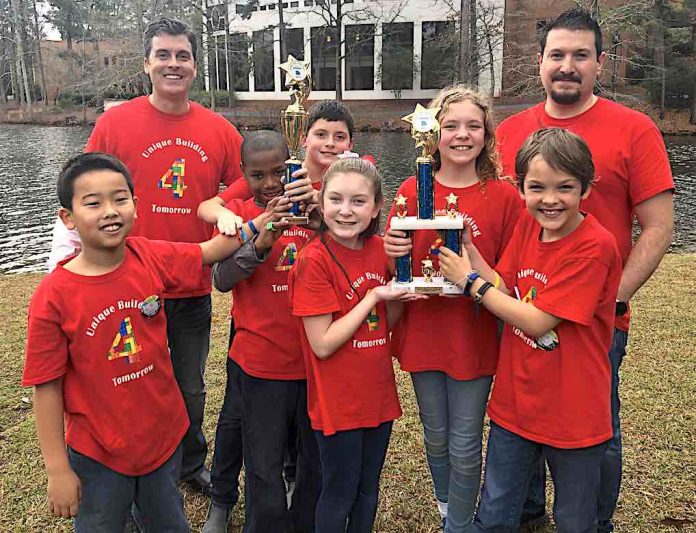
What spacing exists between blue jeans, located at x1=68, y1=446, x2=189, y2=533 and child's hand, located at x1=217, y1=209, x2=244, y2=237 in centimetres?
88

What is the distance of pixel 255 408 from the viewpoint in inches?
104

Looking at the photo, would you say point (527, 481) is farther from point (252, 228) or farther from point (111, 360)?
point (111, 360)

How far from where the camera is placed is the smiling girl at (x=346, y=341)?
2.38 metres

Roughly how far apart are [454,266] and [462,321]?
30cm

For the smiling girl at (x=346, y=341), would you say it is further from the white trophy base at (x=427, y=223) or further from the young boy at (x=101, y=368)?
the young boy at (x=101, y=368)

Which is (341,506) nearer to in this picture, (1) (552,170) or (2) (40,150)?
(1) (552,170)

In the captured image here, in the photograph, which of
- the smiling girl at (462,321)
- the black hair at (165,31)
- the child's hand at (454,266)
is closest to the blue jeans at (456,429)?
the smiling girl at (462,321)

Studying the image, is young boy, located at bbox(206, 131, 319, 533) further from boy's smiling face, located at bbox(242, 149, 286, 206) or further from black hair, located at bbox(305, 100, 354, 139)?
black hair, located at bbox(305, 100, 354, 139)

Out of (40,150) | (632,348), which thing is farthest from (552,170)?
(40,150)

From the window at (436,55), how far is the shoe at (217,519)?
31978 mm

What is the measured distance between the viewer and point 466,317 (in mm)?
2562

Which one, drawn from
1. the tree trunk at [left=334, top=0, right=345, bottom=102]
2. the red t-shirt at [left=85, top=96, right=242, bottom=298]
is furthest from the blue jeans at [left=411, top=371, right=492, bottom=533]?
the tree trunk at [left=334, top=0, right=345, bottom=102]

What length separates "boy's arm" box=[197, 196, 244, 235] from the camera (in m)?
2.60

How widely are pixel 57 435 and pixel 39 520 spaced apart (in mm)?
1312
